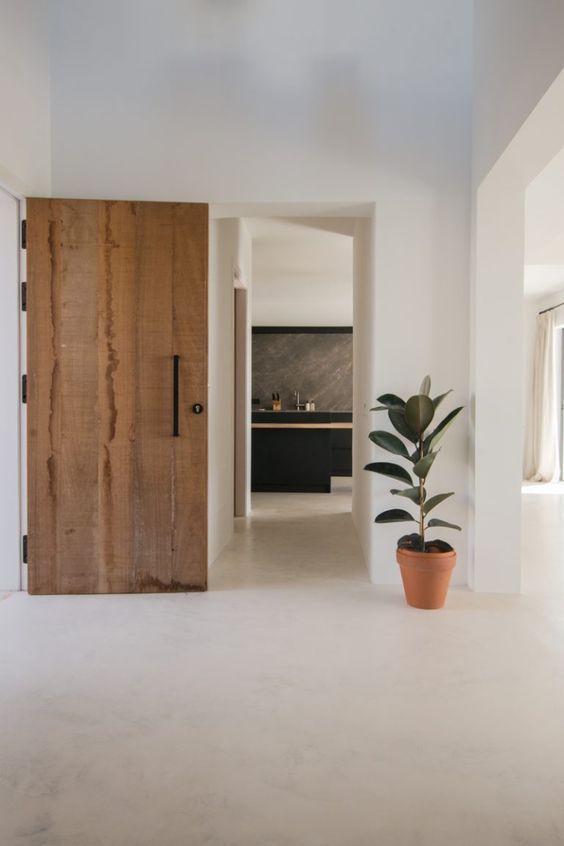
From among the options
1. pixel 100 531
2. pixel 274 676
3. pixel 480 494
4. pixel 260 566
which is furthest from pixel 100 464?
pixel 480 494

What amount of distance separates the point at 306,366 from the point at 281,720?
9.62 m

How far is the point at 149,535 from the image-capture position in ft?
11.2

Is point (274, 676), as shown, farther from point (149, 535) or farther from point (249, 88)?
point (249, 88)

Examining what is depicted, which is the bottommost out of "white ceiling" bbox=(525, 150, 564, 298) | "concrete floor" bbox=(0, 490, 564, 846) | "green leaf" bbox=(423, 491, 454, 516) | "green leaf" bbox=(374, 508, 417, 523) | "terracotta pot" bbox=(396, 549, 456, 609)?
"concrete floor" bbox=(0, 490, 564, 846)

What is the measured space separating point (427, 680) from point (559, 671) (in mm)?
535

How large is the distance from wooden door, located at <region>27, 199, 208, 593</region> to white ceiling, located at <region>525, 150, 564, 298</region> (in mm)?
2091

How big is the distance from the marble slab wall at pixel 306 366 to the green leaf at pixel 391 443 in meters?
8.08

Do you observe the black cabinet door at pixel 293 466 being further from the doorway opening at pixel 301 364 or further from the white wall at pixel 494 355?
the white wall at pixel 494 355

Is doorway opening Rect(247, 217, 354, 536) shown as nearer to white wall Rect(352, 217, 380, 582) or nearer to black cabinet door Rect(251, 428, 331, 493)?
black cabinet door Rect(251, 428, 331, 493)

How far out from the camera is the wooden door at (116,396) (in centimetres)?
335

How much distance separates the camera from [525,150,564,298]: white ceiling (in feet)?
12.6

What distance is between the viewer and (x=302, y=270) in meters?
7.32

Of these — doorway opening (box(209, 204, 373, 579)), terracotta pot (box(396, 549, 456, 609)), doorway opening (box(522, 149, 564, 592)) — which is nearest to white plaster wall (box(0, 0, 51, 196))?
doorway opening (box(209, 204, 373, 579))

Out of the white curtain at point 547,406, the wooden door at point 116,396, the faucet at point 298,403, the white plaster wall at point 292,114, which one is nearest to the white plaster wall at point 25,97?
the white plaster wall at point 292,114
